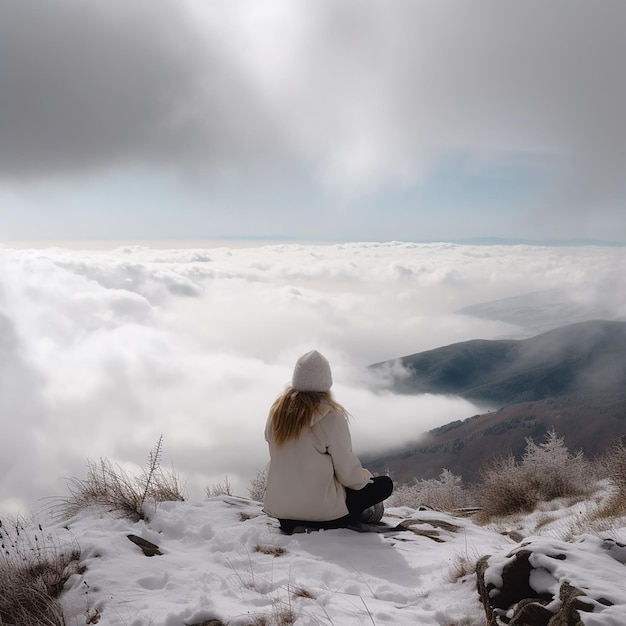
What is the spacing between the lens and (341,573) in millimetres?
4453

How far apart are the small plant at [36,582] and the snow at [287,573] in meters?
0.11

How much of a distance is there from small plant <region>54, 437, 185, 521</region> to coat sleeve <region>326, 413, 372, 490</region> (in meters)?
2.38

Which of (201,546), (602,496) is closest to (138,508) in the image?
(201,546)

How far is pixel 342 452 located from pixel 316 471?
1.17ft

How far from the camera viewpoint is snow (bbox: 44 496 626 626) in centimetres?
329

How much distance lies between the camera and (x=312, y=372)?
220 inches

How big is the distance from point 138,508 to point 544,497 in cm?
727

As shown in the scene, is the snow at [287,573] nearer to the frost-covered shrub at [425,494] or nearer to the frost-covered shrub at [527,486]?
the frost-covered shrub at [527,486]

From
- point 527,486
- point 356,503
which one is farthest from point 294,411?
point 527,486

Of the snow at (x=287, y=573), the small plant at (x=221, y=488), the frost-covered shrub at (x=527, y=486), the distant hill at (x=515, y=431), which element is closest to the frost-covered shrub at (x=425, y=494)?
the frost-covered shrub at (x=527, y=486)

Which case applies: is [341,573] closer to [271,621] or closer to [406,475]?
[271,621]

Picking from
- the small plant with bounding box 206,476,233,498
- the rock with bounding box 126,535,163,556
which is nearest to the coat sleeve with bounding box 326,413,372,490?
the rock with bounding box 126,535,163,556

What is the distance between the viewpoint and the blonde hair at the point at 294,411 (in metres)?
5.52

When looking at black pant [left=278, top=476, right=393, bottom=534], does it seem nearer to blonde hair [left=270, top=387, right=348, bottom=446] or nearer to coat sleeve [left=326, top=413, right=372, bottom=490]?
coat sleeve [left=326, top=413, right=372, bottom=490]
